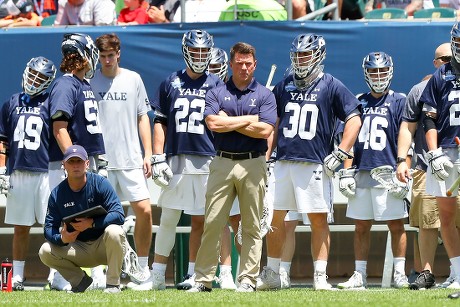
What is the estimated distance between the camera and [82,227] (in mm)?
9570

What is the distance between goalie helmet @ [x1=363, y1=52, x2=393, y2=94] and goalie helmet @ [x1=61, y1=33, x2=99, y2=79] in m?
2.59

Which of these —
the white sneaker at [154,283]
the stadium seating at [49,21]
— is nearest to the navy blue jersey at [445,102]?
the white sneaker at [154,283]

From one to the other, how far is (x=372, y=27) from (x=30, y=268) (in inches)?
191

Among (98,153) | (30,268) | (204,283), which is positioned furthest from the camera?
(30,268)

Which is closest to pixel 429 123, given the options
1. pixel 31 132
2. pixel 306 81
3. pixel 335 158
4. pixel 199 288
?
pixel 335 158

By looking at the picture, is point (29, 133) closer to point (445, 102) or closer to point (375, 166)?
point (375, 166)

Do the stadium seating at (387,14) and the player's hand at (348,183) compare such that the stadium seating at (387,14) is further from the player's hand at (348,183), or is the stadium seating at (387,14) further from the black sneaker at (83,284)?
the black sneaker at (83,284)

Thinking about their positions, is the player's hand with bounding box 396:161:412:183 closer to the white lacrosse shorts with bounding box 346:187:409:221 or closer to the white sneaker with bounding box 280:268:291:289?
the white lacrosse shorts with bounding box 346:187:409:221

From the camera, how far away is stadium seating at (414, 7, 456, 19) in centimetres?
1294

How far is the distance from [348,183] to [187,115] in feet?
5.29

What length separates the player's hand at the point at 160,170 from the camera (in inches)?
417

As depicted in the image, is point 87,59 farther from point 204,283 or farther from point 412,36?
point 412,36

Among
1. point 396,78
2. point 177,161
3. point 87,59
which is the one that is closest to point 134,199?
point 177,161

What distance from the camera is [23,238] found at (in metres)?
11.2
